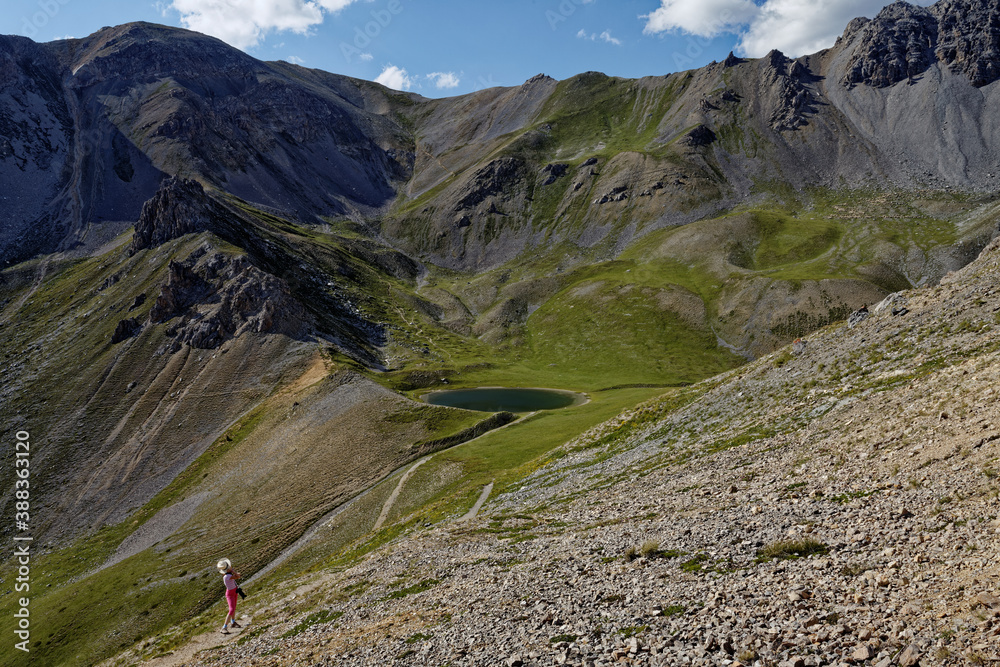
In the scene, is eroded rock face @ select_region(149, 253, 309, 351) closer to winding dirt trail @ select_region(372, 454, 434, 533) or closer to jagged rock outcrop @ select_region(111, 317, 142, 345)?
jagged rock outcrop @ select_region(111, 317, 142, 345)

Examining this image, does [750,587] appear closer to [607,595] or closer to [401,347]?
[607,595]

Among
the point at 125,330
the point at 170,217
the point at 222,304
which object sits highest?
the point at 170,217

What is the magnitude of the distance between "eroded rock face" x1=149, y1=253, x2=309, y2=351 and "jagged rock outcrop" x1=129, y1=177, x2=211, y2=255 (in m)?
20.5

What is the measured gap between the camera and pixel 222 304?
13162cm

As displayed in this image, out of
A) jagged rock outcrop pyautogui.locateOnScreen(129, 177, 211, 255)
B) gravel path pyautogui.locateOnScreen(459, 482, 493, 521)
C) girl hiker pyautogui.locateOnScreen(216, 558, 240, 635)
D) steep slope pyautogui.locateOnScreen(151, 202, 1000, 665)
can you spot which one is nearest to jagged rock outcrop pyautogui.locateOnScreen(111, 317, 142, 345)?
jagged rock outcrop pyautogui.locateOnScreen(129, 177, 211, 255)

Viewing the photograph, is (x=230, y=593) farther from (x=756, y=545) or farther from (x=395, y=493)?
(x=395, y=493)

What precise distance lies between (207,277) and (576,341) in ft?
377

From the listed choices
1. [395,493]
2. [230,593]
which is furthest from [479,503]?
[395,493]

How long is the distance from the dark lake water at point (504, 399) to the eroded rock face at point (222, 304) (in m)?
40.8

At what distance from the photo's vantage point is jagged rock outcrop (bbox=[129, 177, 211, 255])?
156 metres

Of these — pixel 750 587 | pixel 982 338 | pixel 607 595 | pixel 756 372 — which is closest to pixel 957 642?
pixel 750 587

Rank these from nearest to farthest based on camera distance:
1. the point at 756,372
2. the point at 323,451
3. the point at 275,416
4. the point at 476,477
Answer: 1. the point at 756,372
2. the point at 476,477
3. the point at 323,451
4. the point at 275,416

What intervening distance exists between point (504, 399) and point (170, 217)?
4601 inches

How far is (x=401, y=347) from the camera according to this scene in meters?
172
